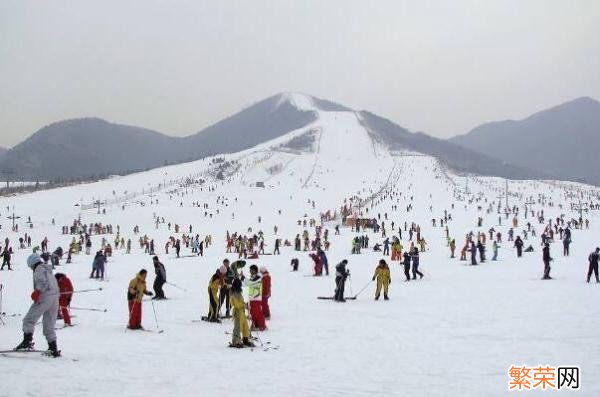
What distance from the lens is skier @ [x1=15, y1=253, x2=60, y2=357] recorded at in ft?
29.7

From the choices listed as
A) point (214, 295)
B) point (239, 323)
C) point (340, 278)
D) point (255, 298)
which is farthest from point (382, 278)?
point (239, 323)

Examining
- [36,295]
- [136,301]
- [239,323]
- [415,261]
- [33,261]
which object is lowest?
[239,323]

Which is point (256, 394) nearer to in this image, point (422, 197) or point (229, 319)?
point (229, 319)

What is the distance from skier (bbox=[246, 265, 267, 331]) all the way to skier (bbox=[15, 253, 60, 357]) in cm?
384

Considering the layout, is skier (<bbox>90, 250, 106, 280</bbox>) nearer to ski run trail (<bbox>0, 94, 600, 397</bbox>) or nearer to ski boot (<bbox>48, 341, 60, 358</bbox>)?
ski run trail (<bbox>0, 94, 600, 397</bbox>)

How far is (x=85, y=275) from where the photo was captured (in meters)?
24.8

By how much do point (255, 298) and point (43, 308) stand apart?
13.8 feet

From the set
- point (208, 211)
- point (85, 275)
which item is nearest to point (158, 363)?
point (85, 275)

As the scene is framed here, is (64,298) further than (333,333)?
Yes

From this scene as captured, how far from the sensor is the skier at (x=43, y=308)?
9.05 m

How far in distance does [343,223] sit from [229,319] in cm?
3725

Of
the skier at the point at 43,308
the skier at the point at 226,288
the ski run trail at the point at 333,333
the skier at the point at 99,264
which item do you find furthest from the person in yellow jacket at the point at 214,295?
the skier at the point at 99,264

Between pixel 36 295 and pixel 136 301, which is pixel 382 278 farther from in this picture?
pixel 36 295

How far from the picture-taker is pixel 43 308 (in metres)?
9.21
